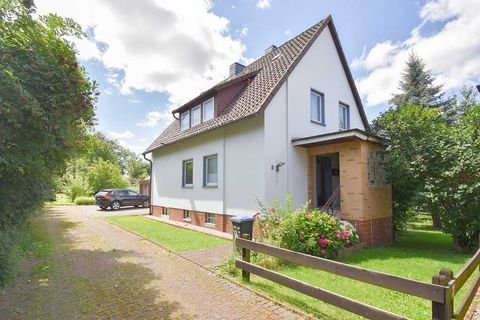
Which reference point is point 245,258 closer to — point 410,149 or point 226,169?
point 226,169

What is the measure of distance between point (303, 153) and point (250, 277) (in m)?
6.06

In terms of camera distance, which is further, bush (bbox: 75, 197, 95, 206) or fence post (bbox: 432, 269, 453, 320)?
bush (bbox: 75, 197, 95, 206)

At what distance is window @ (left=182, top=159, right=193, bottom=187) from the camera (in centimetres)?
1409

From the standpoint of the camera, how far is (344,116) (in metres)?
13.8

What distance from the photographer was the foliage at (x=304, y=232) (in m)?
6.93

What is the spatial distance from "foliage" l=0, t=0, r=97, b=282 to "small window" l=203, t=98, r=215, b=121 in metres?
7.56

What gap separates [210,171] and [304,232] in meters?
6.36

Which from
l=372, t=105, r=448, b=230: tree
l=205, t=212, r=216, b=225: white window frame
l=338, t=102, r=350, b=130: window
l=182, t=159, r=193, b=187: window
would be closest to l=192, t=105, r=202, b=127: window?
l=182, t=159, r=193, b=187: window

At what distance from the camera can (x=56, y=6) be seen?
614 cm

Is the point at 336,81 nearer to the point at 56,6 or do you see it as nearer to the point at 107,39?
the point at 107,39

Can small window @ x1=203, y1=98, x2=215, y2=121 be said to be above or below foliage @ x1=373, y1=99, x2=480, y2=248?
above

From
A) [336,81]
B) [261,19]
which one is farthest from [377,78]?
[261,19]

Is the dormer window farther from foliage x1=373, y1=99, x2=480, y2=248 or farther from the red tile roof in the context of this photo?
foliage x1=373, y1=99, x2=480, y2=248

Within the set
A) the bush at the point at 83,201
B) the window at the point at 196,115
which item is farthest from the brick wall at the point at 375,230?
the bush at the point at 83,201
